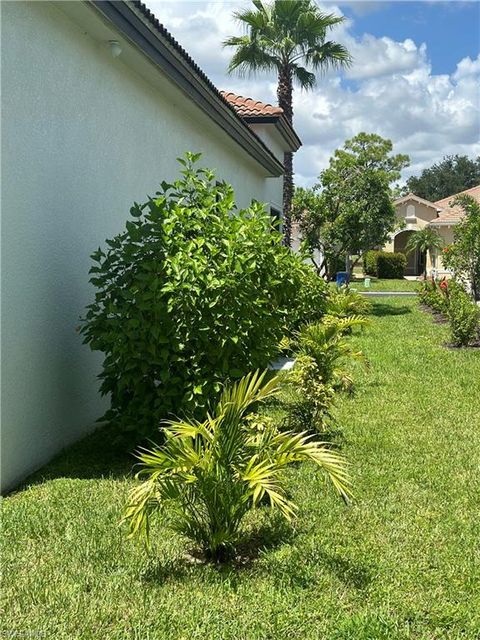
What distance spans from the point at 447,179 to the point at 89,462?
239 feet

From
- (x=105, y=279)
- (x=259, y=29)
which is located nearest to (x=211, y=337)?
(x=105, y=279)

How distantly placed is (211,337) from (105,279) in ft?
3.16

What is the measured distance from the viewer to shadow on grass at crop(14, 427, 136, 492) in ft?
Answer: 15.7

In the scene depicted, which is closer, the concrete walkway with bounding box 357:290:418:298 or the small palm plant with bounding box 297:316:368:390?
the small palm plant with bounding box 297:316:368:390

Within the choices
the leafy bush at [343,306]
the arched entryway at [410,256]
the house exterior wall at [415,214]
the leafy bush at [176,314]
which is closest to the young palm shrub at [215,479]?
the leafy bush at [176,314]

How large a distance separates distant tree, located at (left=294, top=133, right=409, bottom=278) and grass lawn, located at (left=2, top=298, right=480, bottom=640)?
14.4 meters

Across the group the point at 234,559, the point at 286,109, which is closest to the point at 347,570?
the point at 234,559

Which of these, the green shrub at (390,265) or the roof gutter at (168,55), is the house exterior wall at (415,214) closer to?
the green shrub at (390,265)

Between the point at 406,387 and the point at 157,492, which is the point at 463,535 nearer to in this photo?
the point at 157,492

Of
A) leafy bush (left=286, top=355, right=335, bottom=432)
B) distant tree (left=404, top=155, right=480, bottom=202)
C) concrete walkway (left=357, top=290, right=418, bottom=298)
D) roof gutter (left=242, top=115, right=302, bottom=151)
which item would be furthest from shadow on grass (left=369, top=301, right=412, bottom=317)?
distant tree (left=404, top=155, right=480, bottom=202)

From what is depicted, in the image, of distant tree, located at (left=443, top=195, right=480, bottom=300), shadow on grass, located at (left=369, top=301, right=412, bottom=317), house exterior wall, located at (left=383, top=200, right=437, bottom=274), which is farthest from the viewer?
house exterior wall, located at (left=383, top=200, right=437, bottom=274)

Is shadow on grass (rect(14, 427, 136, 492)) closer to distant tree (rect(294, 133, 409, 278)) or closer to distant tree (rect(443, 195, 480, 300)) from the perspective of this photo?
distant tree (rect(443, 195, 480, 300))

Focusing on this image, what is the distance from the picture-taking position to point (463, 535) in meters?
3.89

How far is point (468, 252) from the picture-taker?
13.2m
